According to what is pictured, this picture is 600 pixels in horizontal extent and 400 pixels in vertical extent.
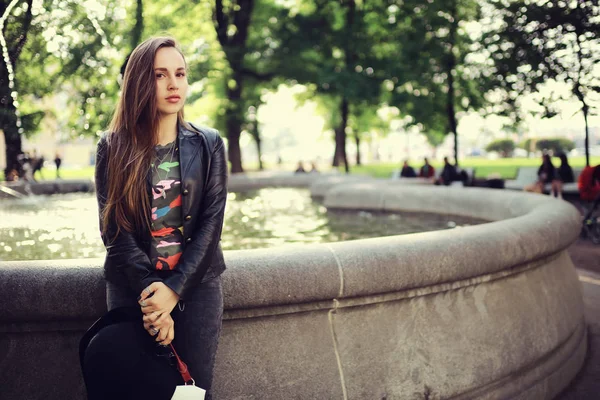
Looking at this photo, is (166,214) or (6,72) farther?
(6,72)

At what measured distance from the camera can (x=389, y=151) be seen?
9969 cm

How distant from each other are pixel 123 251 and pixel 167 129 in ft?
1.74

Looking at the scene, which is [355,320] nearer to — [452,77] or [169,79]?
[169,79]

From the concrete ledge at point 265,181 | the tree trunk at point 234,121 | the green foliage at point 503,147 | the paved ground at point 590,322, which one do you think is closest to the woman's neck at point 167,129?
the paved ground at point 590,322

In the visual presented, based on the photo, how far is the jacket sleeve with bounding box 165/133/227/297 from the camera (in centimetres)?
236

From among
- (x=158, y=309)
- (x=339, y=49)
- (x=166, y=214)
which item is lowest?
(x=158, y=309)

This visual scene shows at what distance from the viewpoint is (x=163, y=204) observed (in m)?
2.48

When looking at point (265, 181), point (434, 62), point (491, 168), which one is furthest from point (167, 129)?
point (491, 168)

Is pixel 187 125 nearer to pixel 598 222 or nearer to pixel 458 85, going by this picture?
pixel 598 222

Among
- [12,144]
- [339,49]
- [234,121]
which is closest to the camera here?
[12,144]

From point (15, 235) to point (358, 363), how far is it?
214 inches

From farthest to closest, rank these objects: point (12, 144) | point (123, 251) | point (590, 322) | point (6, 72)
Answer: point (12, 144) < point (6, 72) < point (590, 322) < point (123, 251)

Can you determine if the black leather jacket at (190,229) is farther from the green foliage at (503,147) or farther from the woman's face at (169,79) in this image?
the green foliage at (503,147)

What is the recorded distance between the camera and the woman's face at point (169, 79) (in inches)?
97.9
